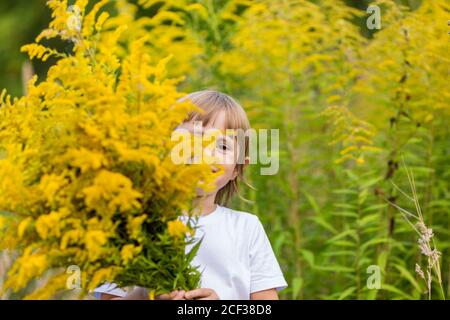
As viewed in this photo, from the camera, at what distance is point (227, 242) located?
7.20 feet

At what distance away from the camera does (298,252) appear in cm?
388

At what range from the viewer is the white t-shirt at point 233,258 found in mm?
2145

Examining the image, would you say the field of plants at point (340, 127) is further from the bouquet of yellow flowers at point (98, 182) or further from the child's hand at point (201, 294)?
the child's hand at point (201, 294)

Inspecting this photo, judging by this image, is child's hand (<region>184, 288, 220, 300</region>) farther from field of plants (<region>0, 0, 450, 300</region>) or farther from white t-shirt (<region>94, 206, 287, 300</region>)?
field of plants (<region>0, 0, 450, 300</region>)

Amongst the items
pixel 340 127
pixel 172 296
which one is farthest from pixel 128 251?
pixel 340 127

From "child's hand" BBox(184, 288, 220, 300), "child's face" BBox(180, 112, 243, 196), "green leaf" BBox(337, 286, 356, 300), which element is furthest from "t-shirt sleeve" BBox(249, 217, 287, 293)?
"green leaf" BBox(337, 286, 356, 300)

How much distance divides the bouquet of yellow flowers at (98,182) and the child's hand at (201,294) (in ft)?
0.15

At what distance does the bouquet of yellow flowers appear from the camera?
5.32 ft

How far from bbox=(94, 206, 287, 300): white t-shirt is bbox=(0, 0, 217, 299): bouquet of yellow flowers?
329 millimetres

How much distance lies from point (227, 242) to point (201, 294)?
35 centimetres

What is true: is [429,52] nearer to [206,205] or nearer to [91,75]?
[206,205]

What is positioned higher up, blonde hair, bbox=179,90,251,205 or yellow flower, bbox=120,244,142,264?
blonde hair, bbox=179,90,251,205

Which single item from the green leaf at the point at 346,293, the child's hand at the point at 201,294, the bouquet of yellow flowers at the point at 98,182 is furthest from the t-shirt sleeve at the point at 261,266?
the green leaf at the point at 346,293
